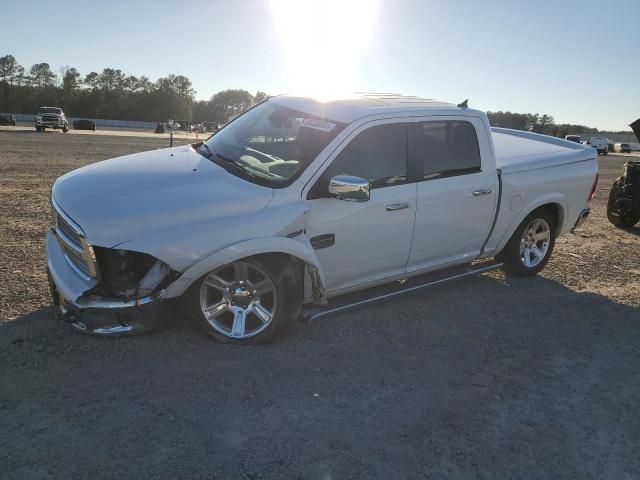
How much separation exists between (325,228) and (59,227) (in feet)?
6.72

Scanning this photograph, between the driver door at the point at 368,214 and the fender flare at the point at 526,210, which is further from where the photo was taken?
the fender flare at the point at 526,210

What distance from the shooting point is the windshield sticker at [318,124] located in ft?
14.4

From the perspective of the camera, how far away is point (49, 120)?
4153cm

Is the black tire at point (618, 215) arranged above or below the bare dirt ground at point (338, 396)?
above

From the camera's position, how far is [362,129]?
4.42m

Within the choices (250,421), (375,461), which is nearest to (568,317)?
(375,461)

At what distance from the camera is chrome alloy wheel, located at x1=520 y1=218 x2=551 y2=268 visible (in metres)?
6.04

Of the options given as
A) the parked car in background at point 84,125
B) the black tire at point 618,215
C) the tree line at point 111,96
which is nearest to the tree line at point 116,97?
the tree line at point 111,96

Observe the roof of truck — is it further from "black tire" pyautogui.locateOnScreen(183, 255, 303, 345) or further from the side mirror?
"black tire" pyautogui.locateOnScreen(183, 255, 303, 345)

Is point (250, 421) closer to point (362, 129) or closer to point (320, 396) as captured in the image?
point (320, 396)

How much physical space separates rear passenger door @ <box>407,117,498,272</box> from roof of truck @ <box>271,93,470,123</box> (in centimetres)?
22

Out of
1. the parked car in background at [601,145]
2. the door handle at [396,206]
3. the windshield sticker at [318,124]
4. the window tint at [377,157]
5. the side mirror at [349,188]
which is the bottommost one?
the door handle at [396,206]

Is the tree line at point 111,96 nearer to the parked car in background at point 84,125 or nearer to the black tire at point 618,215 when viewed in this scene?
the parked car in background at point 84,125

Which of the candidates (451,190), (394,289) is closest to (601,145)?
(451,190)
